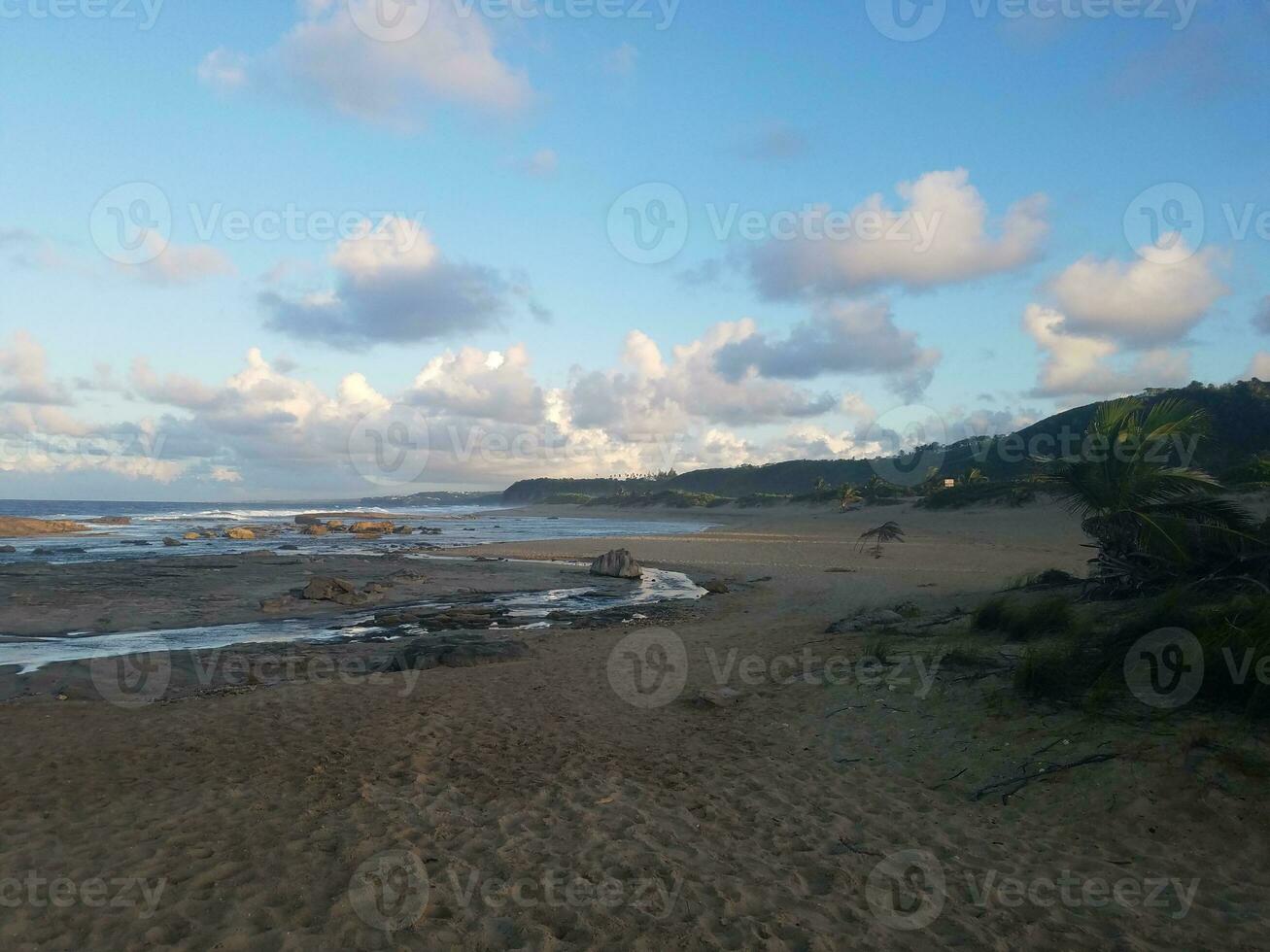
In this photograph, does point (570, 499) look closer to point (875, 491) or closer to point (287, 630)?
point (875, 491)

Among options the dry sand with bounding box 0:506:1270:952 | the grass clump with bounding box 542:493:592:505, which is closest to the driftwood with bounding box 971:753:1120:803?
the dry sand with bounding box 0:506:1270:952

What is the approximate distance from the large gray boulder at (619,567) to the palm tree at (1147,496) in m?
16.3

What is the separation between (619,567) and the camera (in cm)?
2711

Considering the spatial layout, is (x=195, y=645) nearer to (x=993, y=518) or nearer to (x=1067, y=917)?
(x=1067, y=917)

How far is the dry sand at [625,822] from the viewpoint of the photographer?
15.0 ft

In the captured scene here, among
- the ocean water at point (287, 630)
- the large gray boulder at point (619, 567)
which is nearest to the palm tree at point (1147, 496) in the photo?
the ocean water at point (287, 630)

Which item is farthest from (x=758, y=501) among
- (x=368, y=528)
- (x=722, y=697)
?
(x=722, y=697)

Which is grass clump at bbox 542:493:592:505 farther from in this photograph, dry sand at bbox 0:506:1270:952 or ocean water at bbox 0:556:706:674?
dry sand at bbox 0:506:1270:952

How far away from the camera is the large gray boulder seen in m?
26.9

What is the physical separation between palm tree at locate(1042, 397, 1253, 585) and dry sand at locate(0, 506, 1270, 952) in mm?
4038

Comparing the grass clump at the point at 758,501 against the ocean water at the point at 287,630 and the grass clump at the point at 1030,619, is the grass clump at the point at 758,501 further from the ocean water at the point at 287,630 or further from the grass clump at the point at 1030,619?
the grass clump at the point at 1030,619

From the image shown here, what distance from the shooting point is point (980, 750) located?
24.1ft

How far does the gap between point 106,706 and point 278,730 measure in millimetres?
3306

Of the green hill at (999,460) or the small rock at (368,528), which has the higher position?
the green hill at (999,460)
